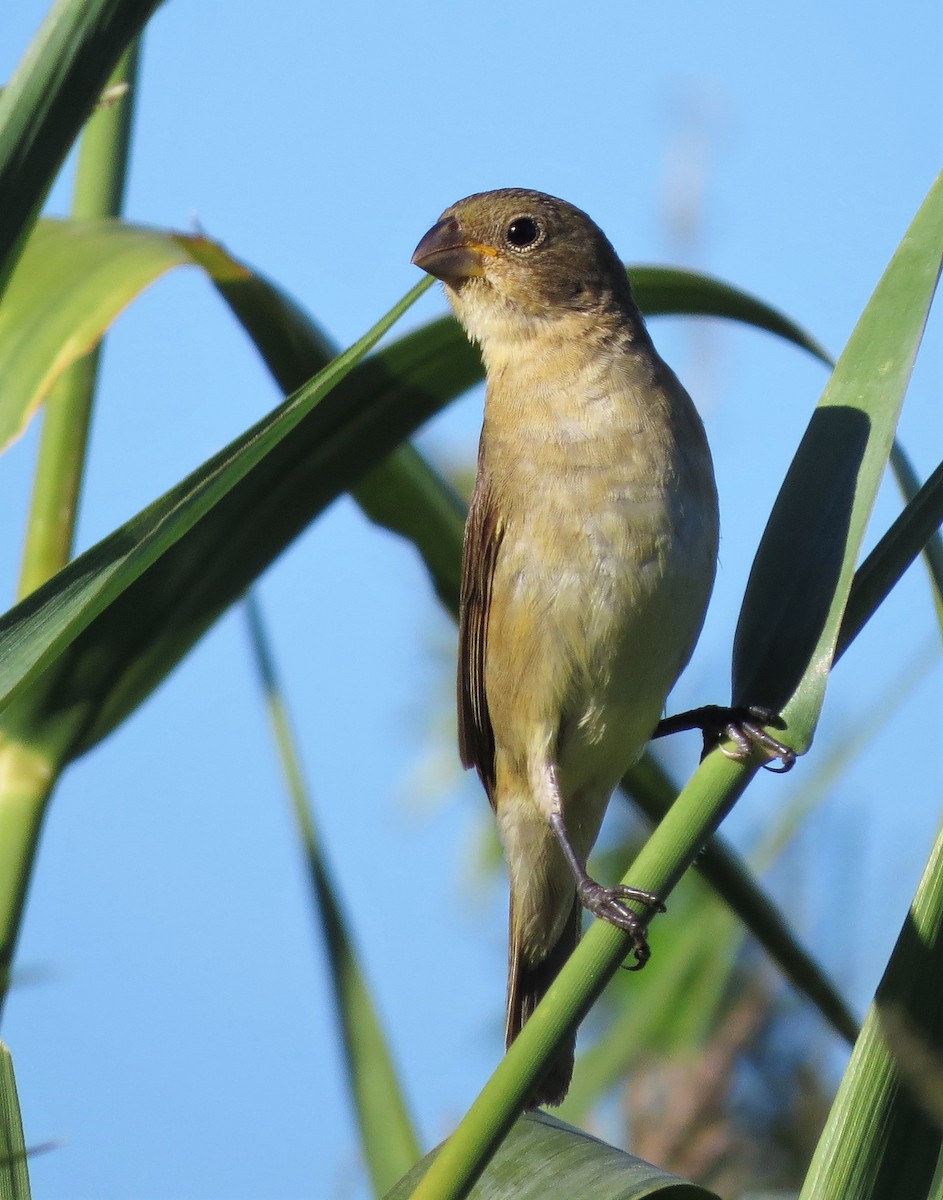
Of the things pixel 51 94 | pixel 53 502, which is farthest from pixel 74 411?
pixel 51 94

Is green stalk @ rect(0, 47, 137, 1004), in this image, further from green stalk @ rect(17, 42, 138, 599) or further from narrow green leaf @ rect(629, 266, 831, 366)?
narrow green leaf @ rect(629, 266, 831, 366)

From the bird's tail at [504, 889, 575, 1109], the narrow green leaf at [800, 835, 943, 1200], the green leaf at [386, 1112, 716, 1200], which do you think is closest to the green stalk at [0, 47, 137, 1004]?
the green leaf at [386, 1112, 716, 1200]

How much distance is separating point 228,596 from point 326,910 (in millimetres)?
517

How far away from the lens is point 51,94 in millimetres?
1312

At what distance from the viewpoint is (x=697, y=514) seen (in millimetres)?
2355

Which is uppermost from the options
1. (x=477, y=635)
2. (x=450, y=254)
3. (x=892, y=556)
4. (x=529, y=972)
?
(x=450, y=254)

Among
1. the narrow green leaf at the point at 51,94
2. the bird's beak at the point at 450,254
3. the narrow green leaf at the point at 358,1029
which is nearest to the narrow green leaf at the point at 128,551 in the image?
the narrow green leaf at the point at 51,94

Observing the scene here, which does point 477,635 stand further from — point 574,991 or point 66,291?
point 574,991

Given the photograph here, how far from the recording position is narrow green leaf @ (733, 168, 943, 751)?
1.44m

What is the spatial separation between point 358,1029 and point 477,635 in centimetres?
100

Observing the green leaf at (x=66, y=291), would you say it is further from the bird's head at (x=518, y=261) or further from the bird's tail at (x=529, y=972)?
the bird's tail at (x=529, y=972)

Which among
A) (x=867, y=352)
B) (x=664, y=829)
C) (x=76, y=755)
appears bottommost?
(x=76, y=755)

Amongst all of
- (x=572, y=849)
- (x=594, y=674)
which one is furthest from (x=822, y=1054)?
(x=594, y=674)

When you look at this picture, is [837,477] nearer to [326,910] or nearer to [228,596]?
[228,596]
